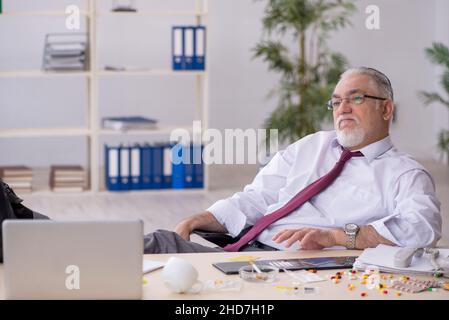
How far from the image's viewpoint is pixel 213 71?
7785 millimetres

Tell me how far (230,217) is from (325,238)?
56 centimetres

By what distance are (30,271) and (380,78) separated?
1.62 meters

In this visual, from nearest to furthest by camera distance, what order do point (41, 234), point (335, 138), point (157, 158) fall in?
point (41, 234)
point (335, 138)
point (157, 158)

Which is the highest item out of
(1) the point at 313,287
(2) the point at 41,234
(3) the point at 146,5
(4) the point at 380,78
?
(3) the point at 146,5

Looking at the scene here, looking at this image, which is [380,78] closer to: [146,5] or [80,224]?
[80,224]

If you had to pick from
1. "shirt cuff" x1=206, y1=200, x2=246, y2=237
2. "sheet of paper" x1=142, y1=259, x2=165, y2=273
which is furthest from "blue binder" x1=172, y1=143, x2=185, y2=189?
"sheet of paper" x1=142, y1=259, x2=165, y2=273

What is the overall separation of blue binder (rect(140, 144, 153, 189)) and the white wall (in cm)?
109

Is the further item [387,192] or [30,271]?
[387,192]

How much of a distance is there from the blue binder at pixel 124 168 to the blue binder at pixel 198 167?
0.48 m

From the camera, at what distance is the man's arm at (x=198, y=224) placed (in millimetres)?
3135

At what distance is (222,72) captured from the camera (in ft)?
25.6

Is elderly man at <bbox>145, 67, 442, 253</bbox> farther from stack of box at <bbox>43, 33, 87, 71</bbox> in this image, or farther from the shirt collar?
stack of box at <bbox>43, 33, 87, 71</bbox>

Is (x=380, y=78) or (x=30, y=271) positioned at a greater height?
(x=380, y=78)

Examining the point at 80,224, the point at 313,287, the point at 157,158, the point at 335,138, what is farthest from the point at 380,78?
the point at 157,158
